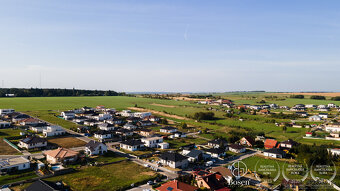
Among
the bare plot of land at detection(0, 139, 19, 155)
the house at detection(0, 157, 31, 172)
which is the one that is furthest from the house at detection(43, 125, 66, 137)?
the house at detection(0, 157, 31, 172)

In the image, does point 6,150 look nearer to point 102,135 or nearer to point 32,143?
point 32,143

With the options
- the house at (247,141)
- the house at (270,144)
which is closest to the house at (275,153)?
the house at (270,144)

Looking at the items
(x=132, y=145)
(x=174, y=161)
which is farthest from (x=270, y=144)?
(x=132, y=145)

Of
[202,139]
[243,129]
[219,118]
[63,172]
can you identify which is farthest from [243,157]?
[219,118]

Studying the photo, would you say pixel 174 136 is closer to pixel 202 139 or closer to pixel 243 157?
pixel 202 139

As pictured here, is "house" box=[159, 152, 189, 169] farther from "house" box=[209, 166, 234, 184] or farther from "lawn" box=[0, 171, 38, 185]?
"lawn" box=[0, 171, 38, 185]

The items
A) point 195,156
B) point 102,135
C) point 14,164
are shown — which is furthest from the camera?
point 102,135
